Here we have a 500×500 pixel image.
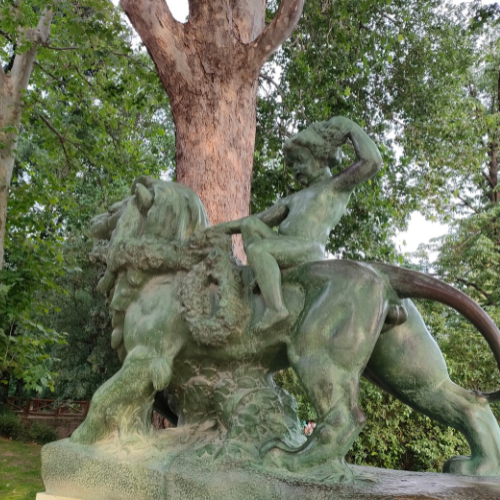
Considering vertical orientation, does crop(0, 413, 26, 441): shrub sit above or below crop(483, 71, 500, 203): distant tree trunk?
below

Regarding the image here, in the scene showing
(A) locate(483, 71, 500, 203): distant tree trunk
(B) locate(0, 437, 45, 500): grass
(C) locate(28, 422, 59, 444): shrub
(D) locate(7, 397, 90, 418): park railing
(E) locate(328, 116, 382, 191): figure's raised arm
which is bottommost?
(B) locate(0, 437, 45, 500): grass

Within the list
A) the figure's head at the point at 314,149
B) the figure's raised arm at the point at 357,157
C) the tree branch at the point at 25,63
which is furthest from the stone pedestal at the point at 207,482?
the tree branch at the point at 25,63

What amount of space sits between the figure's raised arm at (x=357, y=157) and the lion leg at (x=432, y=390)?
2.11ft

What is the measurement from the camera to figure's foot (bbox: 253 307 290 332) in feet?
7.30

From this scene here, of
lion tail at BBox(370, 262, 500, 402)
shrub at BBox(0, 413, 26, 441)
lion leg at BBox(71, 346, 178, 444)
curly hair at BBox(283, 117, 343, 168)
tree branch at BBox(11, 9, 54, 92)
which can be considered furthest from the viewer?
shrub at BBox(0, 413, 26, 441)

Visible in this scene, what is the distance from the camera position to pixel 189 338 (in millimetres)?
2434

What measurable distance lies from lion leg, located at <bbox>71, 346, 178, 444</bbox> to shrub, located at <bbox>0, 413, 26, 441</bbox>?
14.6 meters

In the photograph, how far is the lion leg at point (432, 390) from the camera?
2.12 m

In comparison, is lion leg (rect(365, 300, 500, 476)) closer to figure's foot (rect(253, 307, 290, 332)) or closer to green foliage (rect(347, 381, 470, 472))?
figure's foot (rect(253, 307, 290, 332))

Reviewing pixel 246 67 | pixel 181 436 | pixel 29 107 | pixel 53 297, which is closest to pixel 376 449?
pixel 246 67

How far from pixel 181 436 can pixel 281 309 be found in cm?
79

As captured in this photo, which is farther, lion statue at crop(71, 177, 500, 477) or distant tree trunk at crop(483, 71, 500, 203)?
distant tree trunk at crop(483, 71, 500, 203)

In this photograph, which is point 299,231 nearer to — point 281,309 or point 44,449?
point 281,309

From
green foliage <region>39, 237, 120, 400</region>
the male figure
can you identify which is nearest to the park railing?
green foliage <region>39, 237, 120, 400</region>
